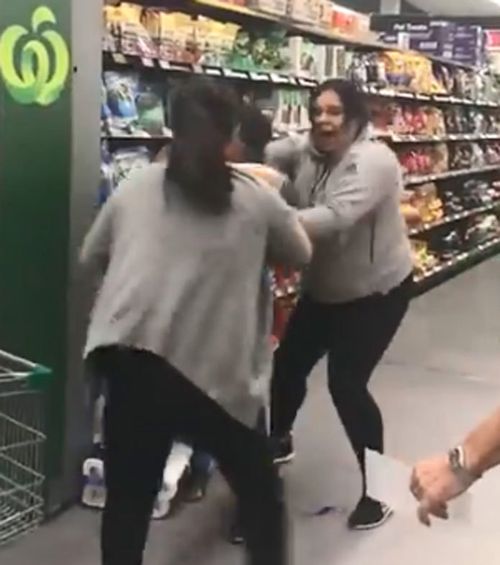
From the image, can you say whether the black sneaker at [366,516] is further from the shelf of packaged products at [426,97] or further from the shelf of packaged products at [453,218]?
the shelf of packaged products at [453,218]

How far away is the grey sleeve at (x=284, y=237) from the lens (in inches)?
114

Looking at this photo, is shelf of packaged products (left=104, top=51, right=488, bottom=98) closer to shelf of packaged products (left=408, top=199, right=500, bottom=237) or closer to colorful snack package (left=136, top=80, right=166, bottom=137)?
colorful snack package (left=136, top=80, right=166, bottom=137)

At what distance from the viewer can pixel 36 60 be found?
12.4 ft

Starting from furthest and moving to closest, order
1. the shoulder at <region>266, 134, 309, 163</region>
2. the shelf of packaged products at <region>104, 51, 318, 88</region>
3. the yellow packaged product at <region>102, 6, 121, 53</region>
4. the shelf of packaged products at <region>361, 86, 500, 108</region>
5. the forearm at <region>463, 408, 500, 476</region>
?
the shelf of packaged products at <region>361, 86, 500, 108</region>
the shelf of packaged products at <region>104, 51, 318, 88</region>
the yellow packaged product at <region>102, 6, 121, 53</region>
the shoulder at <region>266, 134, 309, 163</region>
the forearm at <region>463, 408, 500, 476</region>

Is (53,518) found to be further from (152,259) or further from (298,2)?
(298,2)

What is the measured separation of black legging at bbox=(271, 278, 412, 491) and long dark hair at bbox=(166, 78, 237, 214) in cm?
122

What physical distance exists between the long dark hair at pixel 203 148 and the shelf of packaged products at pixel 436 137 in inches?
206

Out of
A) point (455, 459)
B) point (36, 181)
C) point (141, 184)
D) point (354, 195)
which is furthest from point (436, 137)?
point (455, 459)

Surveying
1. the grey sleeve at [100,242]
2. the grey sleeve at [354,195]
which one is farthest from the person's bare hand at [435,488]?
the grey sleeve at [354,195]

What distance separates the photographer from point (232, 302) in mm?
2832

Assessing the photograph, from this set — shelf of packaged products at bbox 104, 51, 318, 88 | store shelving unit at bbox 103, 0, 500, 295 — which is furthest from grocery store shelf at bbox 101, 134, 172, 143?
shelf of packaged products at bbox 104, 51, 318, 88

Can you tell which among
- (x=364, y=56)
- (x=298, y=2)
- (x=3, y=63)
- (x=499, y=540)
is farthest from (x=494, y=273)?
(x=3, y=63)

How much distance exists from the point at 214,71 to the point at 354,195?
1.92 metres

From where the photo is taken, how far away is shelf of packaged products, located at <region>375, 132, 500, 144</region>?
336 inches
